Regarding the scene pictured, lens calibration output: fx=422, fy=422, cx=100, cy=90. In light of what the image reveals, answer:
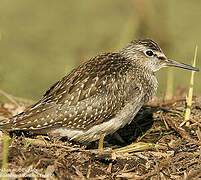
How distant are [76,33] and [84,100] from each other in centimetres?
632

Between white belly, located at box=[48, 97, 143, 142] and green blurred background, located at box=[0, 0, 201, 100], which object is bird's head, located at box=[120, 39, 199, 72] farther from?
green blurred background, located at box=[0, 0, 201, 100]

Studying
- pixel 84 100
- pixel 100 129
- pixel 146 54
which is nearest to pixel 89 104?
pixel 84 100

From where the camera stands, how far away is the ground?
4293 millimetres

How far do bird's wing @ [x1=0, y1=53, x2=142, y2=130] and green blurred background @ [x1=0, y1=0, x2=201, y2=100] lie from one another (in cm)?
367

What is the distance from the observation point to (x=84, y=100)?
5.16 m

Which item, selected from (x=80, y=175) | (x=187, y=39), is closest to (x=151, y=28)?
(x=187, y=39)

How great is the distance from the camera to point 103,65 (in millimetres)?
5465

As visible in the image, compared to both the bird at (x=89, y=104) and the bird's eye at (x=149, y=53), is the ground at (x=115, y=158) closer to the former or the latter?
the bird at (x=89, y=104)

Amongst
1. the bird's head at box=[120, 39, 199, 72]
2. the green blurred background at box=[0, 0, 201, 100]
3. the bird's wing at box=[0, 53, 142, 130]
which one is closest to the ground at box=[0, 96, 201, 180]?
the bird's wing at box=[0, 53, 142, 130]

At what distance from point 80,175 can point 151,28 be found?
687cm

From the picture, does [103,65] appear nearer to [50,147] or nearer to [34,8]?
[50,147]

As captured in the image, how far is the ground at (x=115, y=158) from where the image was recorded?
4293 mm

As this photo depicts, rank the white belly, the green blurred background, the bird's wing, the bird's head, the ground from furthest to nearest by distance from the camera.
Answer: the green blurred background, the bird's head, the white belly, the bird's wing, the ground

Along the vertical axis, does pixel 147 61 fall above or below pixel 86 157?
above
